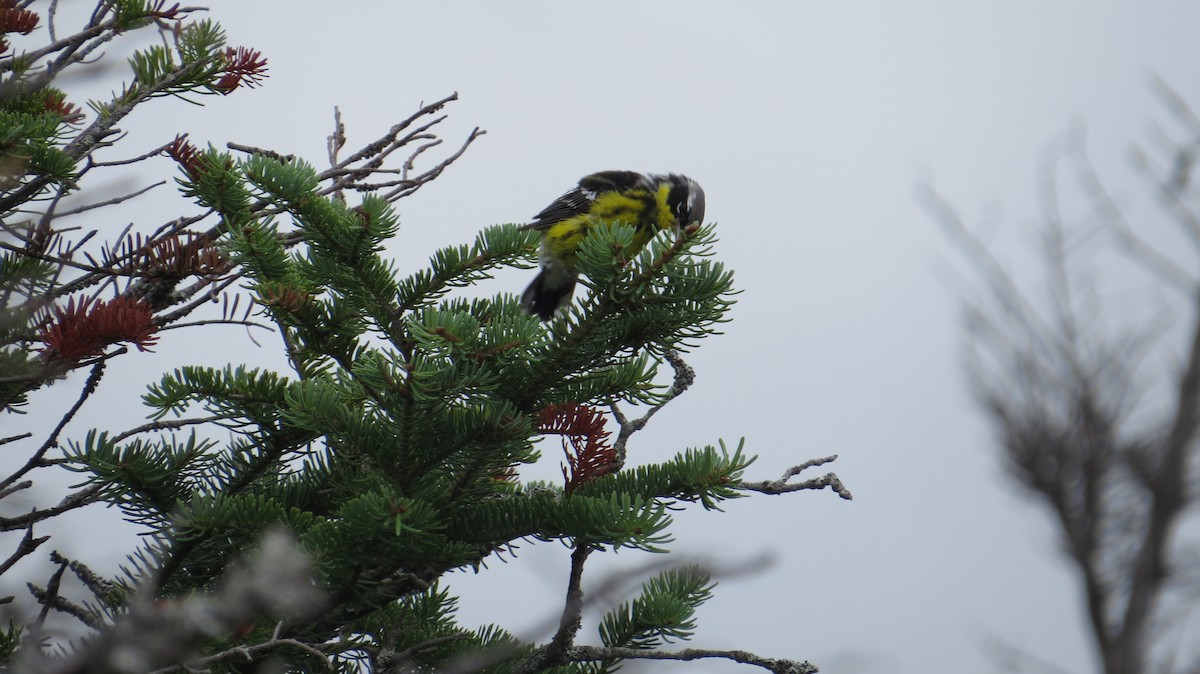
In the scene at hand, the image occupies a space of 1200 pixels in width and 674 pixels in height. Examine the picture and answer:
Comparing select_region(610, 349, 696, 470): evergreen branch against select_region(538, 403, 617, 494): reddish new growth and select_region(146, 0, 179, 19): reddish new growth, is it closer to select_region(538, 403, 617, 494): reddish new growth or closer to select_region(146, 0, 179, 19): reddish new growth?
select_region(538, 403, 617, 494): reddish new growth

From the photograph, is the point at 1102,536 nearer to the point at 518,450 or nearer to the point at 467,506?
the point at 518,450

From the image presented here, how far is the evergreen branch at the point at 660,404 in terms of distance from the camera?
2.34 m

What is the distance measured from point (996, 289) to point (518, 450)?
1068 mm

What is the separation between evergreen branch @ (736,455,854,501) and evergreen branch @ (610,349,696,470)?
28 cm

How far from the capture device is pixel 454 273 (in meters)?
2.25

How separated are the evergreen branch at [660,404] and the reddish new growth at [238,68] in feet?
4.13

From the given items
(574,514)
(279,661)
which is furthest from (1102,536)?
(279,661)

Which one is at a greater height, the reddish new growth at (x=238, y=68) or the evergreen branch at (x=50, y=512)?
the reddish new growth at (x=238, y=68)

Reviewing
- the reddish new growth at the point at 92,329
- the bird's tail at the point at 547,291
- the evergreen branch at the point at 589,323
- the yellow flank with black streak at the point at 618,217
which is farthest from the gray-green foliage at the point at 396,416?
the bird's tail at the point at 547,291

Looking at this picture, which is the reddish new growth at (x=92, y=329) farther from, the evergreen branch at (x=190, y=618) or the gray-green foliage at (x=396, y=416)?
the evergreen branch at (x=190, y=618)

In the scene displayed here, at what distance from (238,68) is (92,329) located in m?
1.02

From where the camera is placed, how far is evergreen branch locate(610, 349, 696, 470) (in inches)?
92.2

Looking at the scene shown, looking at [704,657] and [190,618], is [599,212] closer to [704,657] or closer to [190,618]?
[704,657]

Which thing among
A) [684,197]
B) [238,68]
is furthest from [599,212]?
[238,68]
